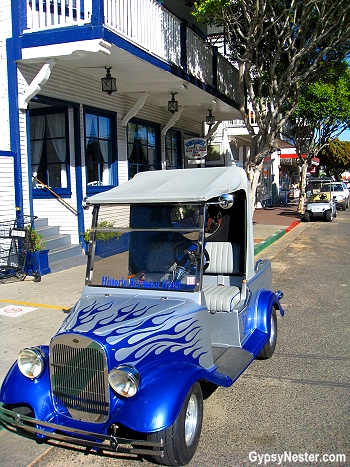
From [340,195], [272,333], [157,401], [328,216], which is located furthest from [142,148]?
[340,195]

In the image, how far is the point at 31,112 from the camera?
1088cm

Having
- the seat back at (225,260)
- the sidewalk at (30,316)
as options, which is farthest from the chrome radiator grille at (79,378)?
the seat back at (225,260)

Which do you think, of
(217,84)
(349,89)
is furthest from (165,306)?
(349,89)

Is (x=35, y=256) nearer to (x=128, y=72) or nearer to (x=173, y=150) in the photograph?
(x=128, y=72)

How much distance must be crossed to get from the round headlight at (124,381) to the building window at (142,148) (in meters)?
10.5

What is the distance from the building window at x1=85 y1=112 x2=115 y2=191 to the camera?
1131 cm

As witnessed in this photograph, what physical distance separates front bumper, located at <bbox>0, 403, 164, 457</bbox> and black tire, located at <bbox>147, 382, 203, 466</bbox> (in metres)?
0.07

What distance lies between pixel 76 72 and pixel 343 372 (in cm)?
849

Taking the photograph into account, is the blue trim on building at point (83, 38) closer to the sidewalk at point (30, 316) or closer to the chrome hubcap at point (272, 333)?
the sidewalk at point (30, 316)

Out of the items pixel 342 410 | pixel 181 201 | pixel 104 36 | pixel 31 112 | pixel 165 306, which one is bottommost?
pixel 342 410

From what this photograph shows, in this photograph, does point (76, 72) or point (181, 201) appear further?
point (76, 72)

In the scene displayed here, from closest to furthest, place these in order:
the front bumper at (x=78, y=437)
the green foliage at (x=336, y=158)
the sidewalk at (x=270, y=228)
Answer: the front bumper at (x=78, y=437)
the sidewalk at (x=270, y=228)
the green foliage at (x=336, y=158)

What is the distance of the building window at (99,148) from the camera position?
11.3 metres

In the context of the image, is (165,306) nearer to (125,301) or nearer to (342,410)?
(125,301)
